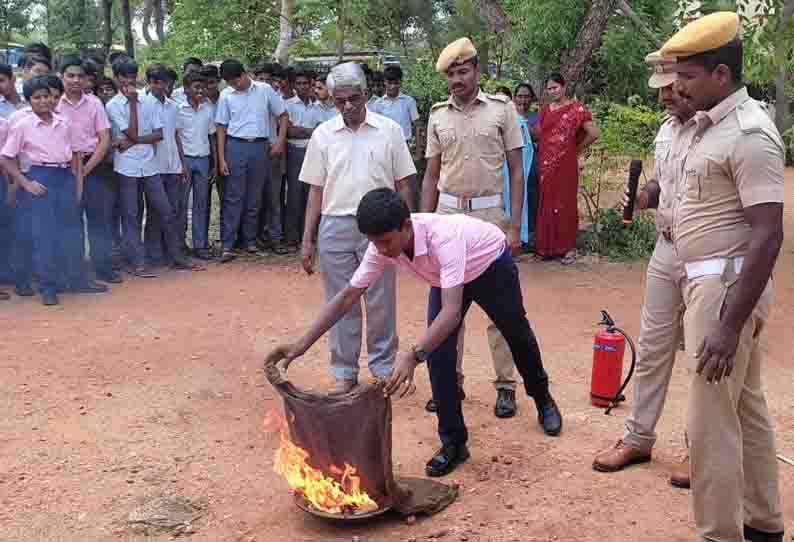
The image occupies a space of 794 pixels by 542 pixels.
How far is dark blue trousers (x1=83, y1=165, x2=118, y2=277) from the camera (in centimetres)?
823

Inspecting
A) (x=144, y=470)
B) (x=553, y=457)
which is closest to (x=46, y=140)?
(x=144, y=470)

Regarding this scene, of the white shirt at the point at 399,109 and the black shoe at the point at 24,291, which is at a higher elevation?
the white shirt at the point at 399,109

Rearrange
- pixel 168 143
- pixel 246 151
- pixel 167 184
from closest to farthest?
pixel 168 143
pixel 167 184
pixel 246 151

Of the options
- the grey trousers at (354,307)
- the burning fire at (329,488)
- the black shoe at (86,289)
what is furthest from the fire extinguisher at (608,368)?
the black shoe at (86,289)

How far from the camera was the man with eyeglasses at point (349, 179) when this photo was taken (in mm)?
5001

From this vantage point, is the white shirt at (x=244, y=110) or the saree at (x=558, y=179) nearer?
the saree at (x=558, y=179)

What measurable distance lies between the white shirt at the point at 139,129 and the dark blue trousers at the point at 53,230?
620mm

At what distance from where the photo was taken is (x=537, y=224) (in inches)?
356

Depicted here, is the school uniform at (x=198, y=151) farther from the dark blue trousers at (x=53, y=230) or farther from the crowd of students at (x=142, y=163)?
the dark blue trousers at (x=53, y=230)

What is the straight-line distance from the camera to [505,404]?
506cm

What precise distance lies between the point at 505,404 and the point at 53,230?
4642 millimetres

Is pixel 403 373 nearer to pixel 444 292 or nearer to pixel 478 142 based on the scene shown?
pixel 444 292

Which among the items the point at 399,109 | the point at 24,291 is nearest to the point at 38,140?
the point at 24,291

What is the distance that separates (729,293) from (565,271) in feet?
18.6
